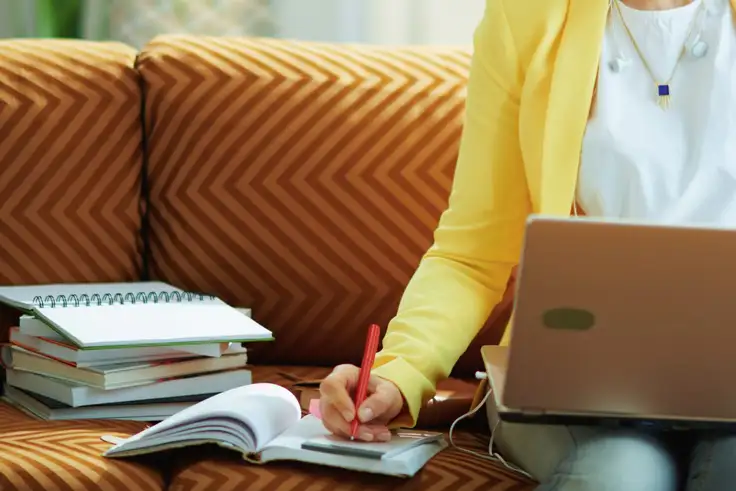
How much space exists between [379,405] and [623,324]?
331mm

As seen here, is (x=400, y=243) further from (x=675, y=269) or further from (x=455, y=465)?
(x=675, y=269)

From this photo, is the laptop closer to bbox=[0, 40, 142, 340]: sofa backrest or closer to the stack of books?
the stack of books

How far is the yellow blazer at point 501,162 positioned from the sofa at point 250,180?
0.32 m

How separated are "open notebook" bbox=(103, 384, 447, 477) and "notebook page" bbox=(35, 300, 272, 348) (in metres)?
0.14

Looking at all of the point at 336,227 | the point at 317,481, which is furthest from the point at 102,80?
the point at 317,481

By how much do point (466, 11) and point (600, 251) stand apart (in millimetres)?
1334

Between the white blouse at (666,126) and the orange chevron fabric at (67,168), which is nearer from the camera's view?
the white blouse at (666,126)

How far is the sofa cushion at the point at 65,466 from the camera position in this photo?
1.12m

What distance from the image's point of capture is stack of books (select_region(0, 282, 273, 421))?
133cm

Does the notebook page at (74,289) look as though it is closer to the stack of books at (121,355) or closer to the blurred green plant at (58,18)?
the stack of books at (121,355)

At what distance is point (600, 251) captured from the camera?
842 mm

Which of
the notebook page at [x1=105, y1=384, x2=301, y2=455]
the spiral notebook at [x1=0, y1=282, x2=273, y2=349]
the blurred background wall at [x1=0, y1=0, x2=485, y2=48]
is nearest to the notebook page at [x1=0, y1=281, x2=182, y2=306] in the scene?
the spiral notebook at [x1=0, y1=282, x2=273, y2=349]

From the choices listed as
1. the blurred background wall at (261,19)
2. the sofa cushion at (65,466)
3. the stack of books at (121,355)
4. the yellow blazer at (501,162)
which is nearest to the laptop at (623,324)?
the yellow blazer at (501,162)

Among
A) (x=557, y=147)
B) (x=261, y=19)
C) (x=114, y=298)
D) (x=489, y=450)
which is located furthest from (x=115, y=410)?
(x=261, y=19)
